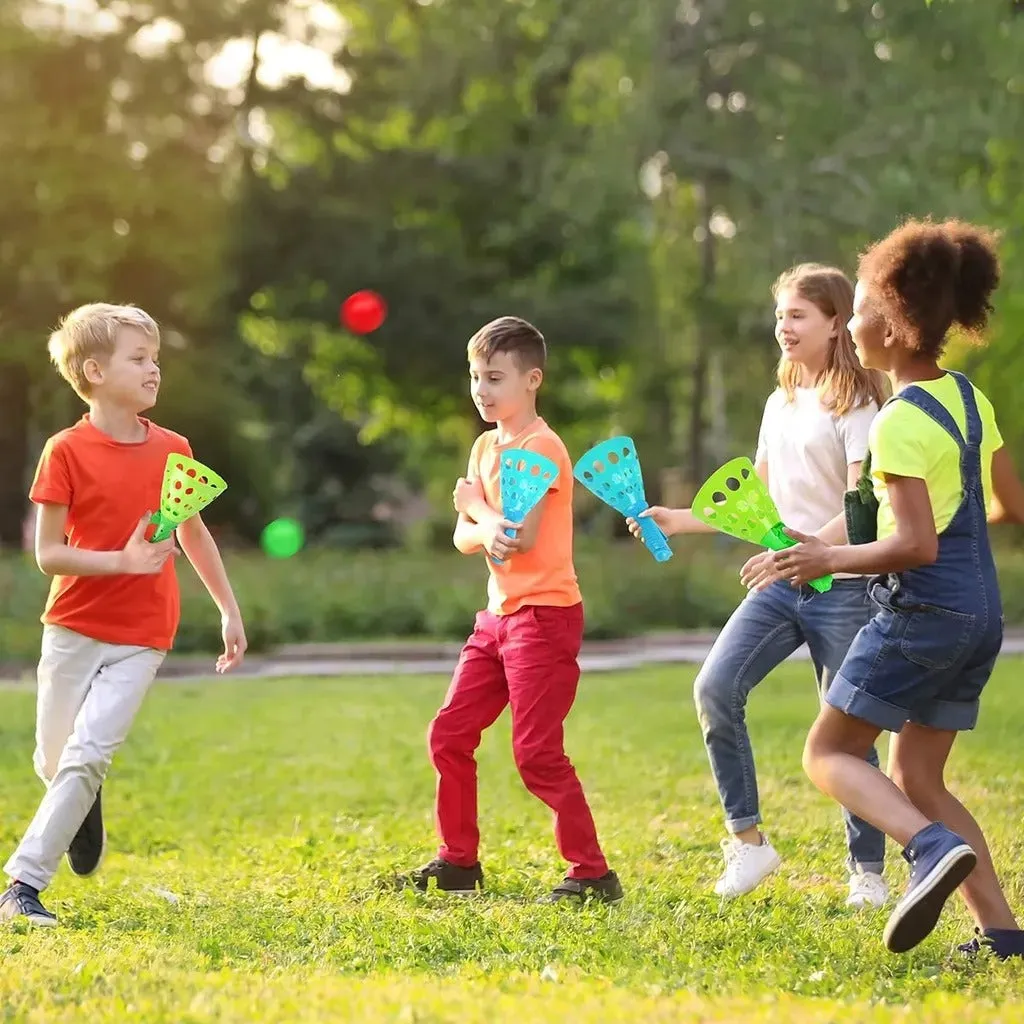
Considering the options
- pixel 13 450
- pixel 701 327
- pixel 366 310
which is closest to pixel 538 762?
pixel 366 310

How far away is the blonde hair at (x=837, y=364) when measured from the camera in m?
5.75

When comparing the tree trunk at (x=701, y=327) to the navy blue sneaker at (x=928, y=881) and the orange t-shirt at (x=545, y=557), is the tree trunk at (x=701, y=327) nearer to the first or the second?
the orange t-shirt at (x=545, y=557)

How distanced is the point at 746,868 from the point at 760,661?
706 mm

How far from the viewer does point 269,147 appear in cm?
3016

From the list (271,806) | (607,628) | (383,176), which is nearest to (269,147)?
(383,176)

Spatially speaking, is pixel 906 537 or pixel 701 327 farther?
pixel 701 327

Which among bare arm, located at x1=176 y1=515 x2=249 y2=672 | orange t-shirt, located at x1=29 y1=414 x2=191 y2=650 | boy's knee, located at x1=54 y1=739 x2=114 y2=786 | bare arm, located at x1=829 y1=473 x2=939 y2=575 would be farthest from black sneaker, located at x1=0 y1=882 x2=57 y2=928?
bare arm, located at x1=829 y1=473 x2=939 y2=575

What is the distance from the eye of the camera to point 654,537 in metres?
5.52

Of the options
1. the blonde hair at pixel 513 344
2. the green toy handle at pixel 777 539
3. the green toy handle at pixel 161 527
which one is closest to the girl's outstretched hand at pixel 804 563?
the green toy handle at pixel 777 539

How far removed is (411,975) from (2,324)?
24293 mm

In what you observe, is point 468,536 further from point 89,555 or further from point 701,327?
point 701,327

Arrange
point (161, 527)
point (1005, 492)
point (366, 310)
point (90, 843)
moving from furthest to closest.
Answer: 1. point (366, 310)
2. point (90, 843)
3. point (161, 527)
4. point (1005, 492)

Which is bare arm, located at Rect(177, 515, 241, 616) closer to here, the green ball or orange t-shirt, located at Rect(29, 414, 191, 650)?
orange t-shirt, located at Rect(29, 414, 191, 650)

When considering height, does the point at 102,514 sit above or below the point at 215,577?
above
